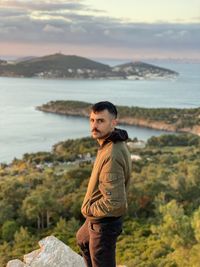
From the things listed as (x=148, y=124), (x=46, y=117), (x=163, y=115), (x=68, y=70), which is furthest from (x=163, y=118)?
(x=68, y=70)

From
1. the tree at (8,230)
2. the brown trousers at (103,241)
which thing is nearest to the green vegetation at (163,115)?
the tree at (8,230)

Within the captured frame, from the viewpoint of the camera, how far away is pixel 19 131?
56.6 m

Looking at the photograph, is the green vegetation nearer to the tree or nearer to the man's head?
the tree

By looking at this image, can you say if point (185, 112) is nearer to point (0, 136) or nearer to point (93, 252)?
point (0, 136)

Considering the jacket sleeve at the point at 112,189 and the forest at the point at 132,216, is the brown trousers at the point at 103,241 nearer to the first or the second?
the jacket sleeve at the point at 112,189

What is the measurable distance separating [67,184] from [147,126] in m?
44.7

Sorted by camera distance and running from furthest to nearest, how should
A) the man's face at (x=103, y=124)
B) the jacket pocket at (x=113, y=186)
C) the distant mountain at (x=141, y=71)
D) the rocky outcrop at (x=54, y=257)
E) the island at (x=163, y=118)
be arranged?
the distant mountain at (x=141, y=71) < the island at (x=163, y=118) < the rocky outcrop at (x=54, y=257) < the man's face at (x=103, y=124) < the jacket pocket at (x=113, y=186)

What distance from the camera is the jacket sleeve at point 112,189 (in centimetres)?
258

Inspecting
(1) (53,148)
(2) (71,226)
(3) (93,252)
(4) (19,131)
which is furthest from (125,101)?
(3) (93,252)

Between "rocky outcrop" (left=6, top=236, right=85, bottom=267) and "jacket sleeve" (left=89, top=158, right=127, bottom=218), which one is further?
"rocky outcrop" (left=6, top=236, right=85, bottom=267)

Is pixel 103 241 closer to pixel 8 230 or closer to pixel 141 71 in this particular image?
pixel 8 230

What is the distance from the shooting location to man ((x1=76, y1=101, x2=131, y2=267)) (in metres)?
2.60

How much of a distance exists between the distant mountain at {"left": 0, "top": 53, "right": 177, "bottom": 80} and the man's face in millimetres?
143513

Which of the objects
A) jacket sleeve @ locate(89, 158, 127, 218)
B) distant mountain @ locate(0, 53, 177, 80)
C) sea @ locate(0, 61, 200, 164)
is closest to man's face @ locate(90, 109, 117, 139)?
jacket sleeve @ locate(89, 158, 127, 218)
